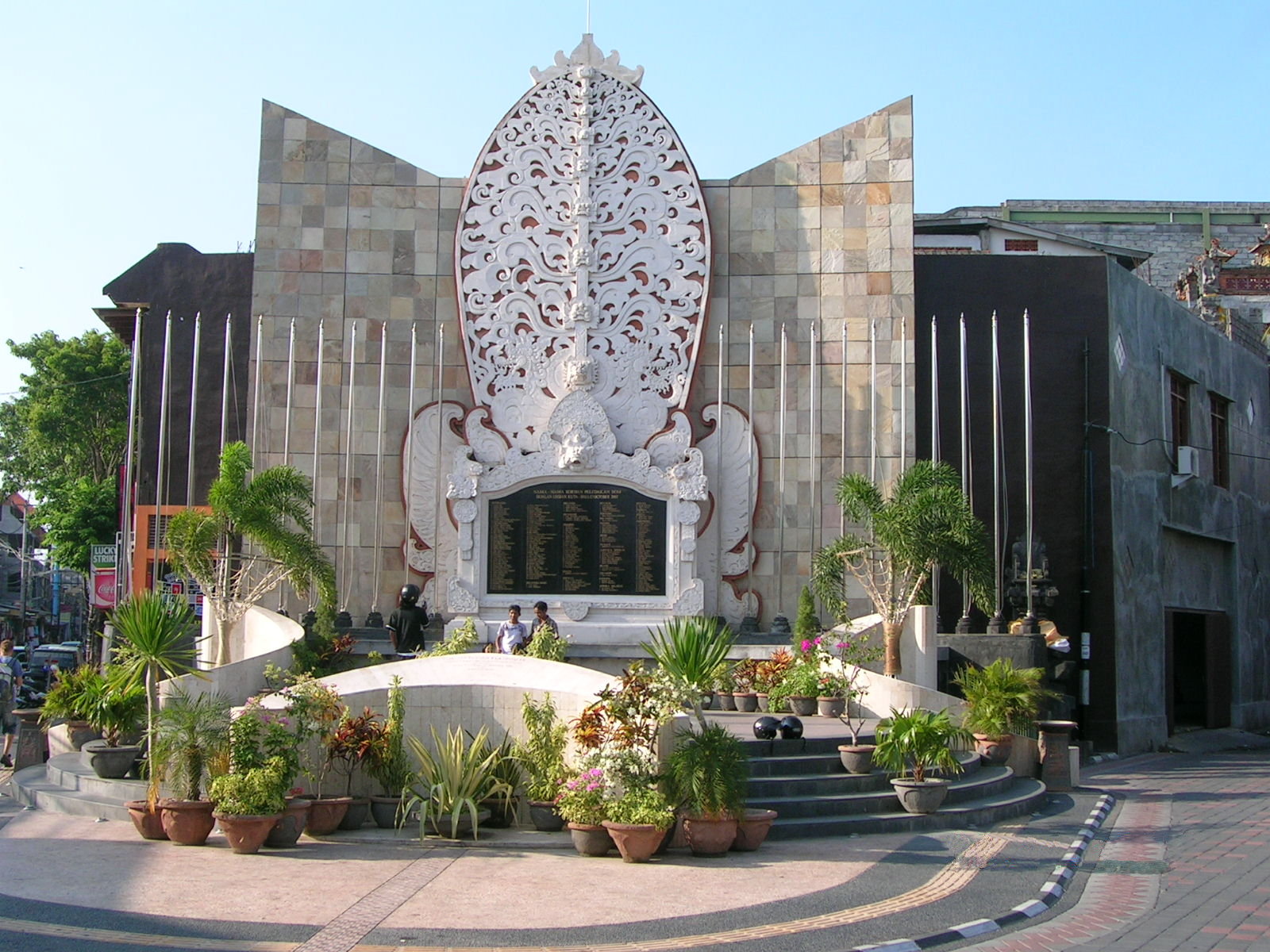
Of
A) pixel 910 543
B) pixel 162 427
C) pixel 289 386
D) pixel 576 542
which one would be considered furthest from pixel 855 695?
pixel 162 427

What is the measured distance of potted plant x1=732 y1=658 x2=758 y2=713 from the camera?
58.2 ft

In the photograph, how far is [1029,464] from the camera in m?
21.2

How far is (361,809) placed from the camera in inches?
475

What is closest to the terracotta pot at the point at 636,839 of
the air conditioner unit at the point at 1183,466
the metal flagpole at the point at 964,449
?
the metal flagpole at the point at 964,449

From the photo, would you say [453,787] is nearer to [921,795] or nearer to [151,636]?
[151,636]

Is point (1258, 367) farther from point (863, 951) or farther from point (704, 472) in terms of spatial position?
point (863, 951)

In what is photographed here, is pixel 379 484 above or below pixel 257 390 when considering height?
below

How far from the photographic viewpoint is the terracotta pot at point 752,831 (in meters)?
11.3

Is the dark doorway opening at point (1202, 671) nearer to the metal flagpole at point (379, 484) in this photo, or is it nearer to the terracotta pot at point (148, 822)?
the metal flagpole at point (379, 484)

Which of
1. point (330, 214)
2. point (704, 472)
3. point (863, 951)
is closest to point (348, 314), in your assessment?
point (330, 214)

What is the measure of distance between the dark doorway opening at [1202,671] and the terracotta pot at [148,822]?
20.8 m

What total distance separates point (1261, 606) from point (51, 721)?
2473 centimetres

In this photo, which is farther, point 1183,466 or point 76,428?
point 76,428

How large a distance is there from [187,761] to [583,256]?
467 inches
